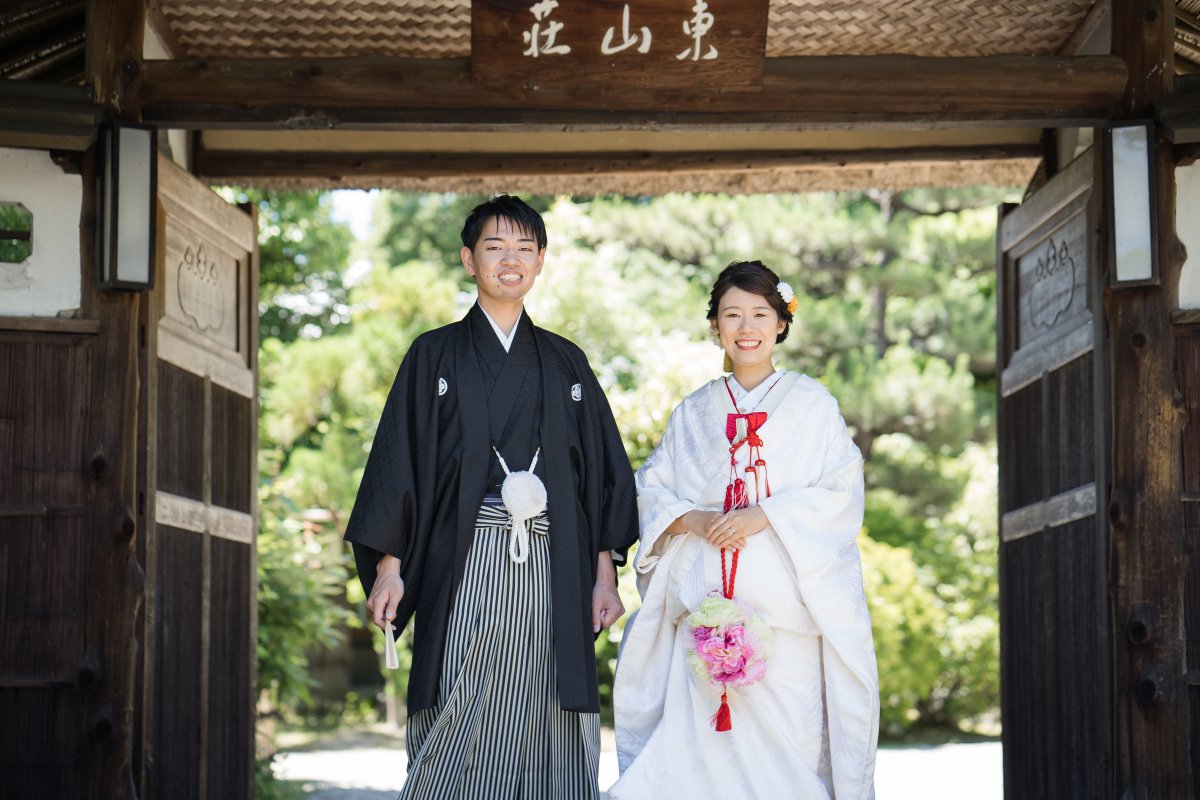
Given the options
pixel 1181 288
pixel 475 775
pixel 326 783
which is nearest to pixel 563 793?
pixel 475 775

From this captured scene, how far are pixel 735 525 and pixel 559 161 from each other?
3.26 metres

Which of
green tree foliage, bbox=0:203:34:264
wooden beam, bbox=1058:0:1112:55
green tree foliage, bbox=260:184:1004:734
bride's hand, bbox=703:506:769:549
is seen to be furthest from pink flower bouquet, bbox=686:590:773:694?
green tree foliage, bbox=260:184:1004:734

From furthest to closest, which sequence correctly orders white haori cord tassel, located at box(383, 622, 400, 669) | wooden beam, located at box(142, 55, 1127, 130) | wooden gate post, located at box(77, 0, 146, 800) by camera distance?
wooden beam, located at box(142, 55, 1127, 130)
wooden gate post, located at box(77, 0, 146, 800)
white haori cord tassel, located at box(383, 622, 400, 669)

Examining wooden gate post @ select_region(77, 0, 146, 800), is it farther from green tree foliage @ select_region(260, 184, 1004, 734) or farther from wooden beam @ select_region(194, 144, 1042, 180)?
green tree foliage @ select_region(260, 184, 1004, 734)

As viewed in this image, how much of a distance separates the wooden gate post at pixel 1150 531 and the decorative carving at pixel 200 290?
11.4 ft

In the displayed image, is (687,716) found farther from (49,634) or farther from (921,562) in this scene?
(921,562)

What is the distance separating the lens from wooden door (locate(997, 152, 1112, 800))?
5387 mm

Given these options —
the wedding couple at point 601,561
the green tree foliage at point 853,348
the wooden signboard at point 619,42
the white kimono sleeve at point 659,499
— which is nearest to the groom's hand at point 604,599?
the wedding couple at point 601,561

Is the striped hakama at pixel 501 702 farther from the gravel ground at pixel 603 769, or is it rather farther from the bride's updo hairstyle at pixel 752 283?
the gravel ground at pixel 603 769

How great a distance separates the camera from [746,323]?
454cm

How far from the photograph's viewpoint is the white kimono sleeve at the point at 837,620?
14.4ft

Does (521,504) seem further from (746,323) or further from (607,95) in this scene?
(607,95)

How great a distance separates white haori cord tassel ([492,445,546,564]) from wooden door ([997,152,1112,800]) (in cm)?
213

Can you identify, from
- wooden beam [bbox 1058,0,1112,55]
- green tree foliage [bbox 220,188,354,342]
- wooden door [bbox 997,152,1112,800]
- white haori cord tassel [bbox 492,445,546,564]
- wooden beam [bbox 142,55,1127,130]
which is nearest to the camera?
white haori cord tassel [bbox 492,445,546,564]
